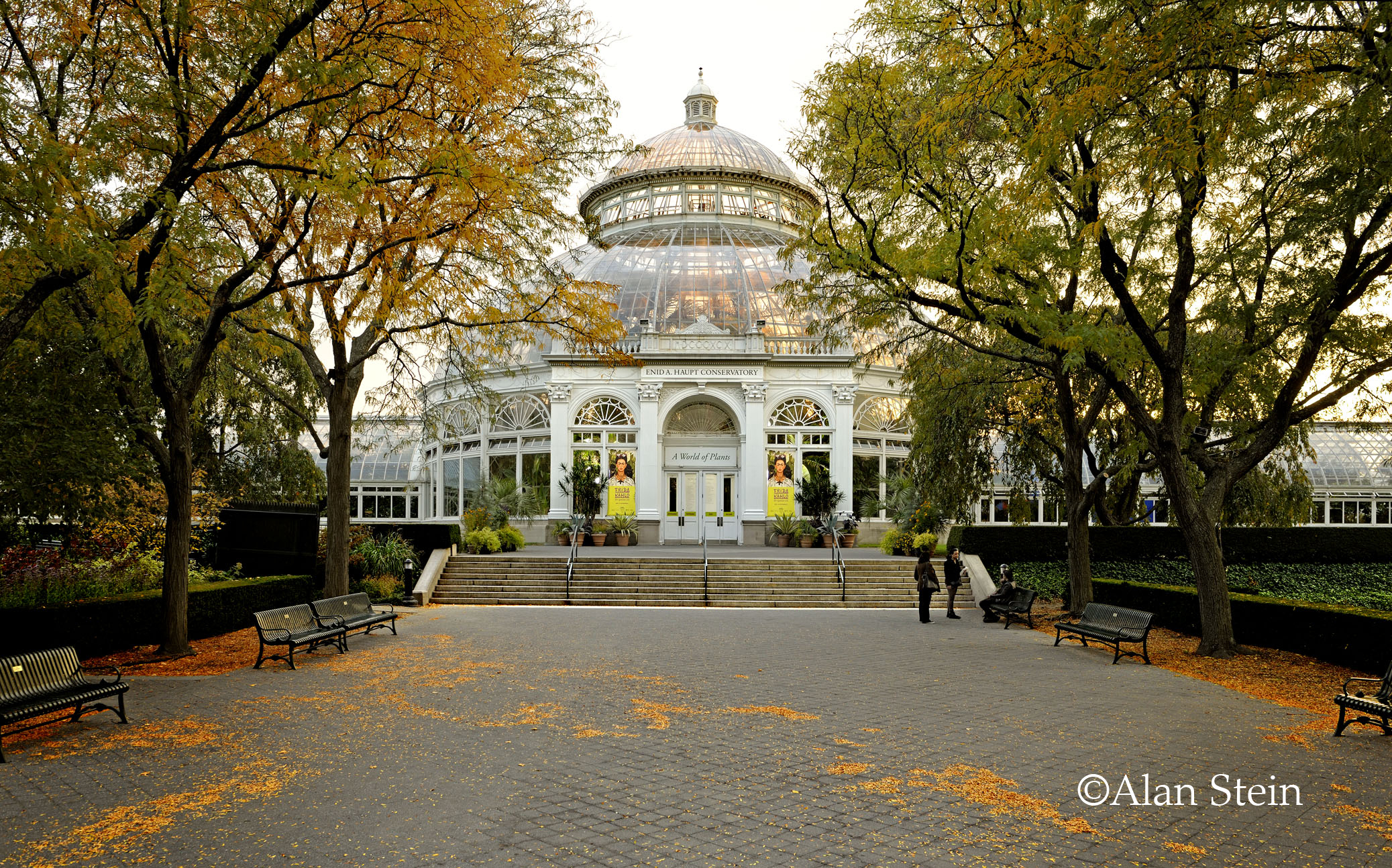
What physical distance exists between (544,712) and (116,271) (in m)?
5.78

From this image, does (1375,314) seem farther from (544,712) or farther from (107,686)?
(107,686)

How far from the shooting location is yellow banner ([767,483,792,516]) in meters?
28.8

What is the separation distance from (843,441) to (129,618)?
2176cm

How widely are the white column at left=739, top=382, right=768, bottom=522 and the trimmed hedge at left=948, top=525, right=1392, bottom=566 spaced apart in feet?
22.4

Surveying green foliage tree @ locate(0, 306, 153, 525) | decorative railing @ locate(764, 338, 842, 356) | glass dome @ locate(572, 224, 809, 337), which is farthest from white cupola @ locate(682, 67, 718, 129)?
green foliage tree @ locate(0, 306, 153, 525)

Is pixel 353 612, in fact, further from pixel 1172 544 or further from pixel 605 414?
pixel 1172 544

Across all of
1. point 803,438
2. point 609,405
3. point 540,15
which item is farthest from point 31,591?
point 803,438

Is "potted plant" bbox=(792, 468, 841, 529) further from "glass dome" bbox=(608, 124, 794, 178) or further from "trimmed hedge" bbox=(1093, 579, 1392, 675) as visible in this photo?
"glass dome" bbox=(608, 124, 794, 178)

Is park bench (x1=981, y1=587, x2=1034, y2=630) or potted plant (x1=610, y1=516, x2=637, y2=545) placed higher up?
potted plant (x1=610, y1=516, x2=637, y2=545)

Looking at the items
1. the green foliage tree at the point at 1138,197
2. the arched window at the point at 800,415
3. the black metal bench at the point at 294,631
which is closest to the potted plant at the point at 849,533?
the arched window at the point at 800,415

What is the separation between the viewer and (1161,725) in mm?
7879

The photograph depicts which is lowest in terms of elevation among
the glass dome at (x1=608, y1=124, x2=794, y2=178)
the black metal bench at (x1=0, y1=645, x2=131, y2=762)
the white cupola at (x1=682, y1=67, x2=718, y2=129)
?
the black metal bench at (x1=0, y1=645, x2=131, y2=762)

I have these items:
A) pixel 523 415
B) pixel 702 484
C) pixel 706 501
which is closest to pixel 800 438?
pixel 702 484

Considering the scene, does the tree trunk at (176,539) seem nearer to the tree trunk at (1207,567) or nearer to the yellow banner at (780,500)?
the tree trunk at (1207,567)
